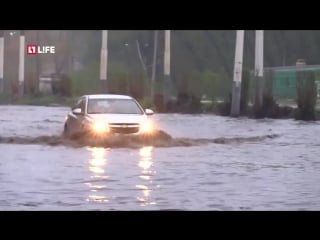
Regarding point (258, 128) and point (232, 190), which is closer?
point (232, 190)

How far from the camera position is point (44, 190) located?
14195 mm

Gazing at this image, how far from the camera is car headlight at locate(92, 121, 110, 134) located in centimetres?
2162

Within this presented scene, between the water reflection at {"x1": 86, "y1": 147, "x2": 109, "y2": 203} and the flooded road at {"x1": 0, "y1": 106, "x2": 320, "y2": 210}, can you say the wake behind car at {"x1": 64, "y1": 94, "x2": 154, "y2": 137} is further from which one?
the water reflection at {"x1": 86, "y1": 147, "x2": 109, "y2": 203}

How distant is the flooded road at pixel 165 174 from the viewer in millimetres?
12859

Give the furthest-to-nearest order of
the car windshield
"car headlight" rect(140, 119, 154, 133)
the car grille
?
the car windshield, "car headlight" rect(140, 119, 154, 133), the car grille

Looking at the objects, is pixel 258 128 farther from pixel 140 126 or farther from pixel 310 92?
pixel 140 126

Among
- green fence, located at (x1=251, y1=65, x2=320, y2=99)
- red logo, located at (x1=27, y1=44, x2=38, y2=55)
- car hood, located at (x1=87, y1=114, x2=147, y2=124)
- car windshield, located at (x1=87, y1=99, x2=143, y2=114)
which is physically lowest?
car hood, located at (x1=87, y1=114, x2=147, y2=124)

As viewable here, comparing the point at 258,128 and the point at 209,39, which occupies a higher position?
the point at 209,39

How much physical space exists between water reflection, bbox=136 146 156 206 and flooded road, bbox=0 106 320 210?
0.01 m

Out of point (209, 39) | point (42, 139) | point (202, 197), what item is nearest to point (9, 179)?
point (202, 197)

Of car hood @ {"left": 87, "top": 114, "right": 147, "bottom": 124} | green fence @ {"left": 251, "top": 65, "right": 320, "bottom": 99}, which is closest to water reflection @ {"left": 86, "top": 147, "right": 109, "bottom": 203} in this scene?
car hood @ {"left": 87, "top": 114, "right": 147, "bottom": 124}
